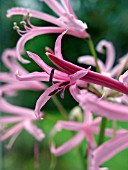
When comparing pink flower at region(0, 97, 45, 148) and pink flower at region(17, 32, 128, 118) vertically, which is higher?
pink flower at region(17, 32, 128, 118)

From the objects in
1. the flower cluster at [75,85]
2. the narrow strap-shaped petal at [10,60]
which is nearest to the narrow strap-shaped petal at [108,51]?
the flower cluster at [75,85]

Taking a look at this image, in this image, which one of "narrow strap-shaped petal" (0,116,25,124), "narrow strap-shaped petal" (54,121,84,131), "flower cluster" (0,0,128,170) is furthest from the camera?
"narrow strap-shaped petal" (0,116,25,124)

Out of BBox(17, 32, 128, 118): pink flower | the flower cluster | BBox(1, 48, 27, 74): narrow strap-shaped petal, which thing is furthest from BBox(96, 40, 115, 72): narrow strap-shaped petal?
BBox(17, 32, 128, 118): pink flower

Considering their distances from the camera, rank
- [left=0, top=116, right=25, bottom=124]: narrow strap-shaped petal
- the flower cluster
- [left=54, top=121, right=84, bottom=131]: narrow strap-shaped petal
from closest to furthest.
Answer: the flower cluster
[left=54, top=121, right=84, bottom=131]: narrow strap-shaped petal
[left=0, top=116, right=25, bottom=124]: narrow strap-shaped petal

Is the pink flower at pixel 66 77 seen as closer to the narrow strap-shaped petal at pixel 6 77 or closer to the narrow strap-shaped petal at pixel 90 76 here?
the narrow strap-shaped petal at pixel 90 76

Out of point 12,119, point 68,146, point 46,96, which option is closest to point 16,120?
point 12,119

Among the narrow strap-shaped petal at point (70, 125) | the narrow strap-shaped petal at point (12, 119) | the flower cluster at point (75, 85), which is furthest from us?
the narrow strap-shaped petal at point (12, 119)

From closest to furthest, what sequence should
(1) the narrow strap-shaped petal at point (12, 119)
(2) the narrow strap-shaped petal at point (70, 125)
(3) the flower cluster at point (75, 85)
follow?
(3) the flower cluster at point (75, 85) → (2) the narrow strap-shaped petal at point (70, 125) → (1) the narrow strap-shaped petal at point (12, 119)

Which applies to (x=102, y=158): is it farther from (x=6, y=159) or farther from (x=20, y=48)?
(x=6, y=159)

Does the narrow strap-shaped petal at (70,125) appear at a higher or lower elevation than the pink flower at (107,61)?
lower

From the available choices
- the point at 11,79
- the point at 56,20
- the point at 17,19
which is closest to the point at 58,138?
the point at 17,19

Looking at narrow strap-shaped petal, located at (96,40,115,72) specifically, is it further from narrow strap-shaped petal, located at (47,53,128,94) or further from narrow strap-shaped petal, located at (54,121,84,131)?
narrow strap-shaped petal, located at (47,53,128,94)
